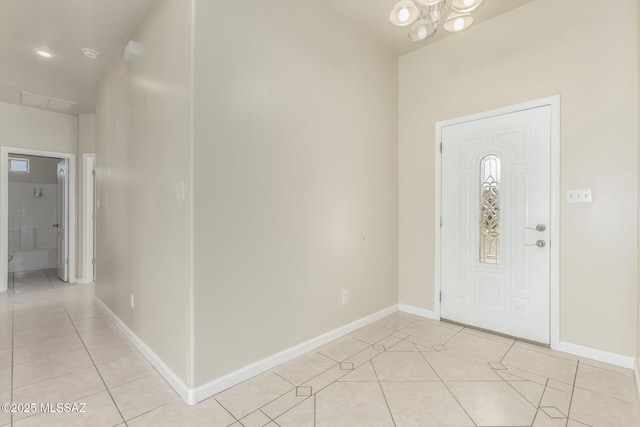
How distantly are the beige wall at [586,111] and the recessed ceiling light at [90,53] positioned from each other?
3687 mm

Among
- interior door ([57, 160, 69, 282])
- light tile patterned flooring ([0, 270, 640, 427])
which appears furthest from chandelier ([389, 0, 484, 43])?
interior door ([57, 160, 69, 282])

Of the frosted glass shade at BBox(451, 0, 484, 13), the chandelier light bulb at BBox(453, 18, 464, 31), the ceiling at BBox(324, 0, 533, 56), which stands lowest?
the frosted glass shade at BBox(451, 0, 484, 13)

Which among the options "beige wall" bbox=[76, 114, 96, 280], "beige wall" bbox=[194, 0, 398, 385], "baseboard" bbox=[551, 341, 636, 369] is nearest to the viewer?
"beige wall" bbox=[194, 0, 398, 385]

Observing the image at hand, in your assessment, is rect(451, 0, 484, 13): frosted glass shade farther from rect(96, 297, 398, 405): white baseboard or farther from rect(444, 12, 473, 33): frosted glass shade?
rect(96, 297, 398, 405): white baseboard

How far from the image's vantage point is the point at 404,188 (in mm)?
3518

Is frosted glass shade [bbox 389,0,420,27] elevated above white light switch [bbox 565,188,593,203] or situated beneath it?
elevated above

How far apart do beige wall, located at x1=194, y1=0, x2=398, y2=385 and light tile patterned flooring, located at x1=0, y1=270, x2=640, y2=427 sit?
280mm

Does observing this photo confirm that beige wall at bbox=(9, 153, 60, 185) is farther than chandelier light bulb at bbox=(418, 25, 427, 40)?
Yes

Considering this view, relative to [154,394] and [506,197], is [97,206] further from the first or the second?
[506,197]

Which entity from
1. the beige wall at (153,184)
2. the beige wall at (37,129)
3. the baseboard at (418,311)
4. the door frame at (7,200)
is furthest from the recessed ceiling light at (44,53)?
the baseboard at (418,311)

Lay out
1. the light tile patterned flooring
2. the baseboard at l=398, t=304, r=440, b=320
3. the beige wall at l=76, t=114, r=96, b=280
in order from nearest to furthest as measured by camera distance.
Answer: the light tile patterned flooring, the baseboard at l=398, t=304, r=440, b=320, the beige wall at l=76, t=114, r=96, b=280

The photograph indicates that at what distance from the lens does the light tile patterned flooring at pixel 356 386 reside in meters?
1.69

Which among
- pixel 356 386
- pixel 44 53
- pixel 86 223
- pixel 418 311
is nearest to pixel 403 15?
pixel 356 386

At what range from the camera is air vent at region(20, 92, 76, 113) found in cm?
416
